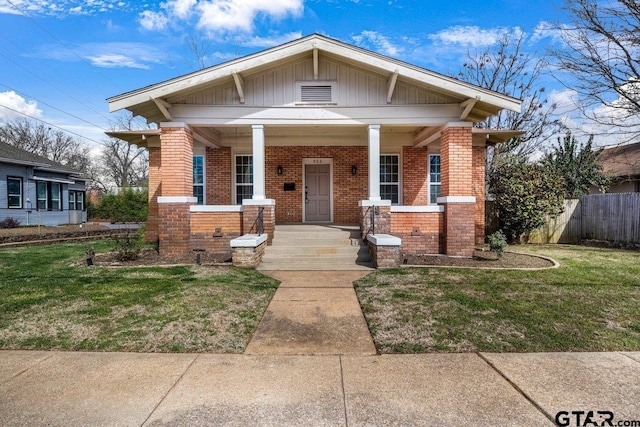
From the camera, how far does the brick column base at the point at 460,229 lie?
922 cm

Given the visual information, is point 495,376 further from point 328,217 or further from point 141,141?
point 141,141

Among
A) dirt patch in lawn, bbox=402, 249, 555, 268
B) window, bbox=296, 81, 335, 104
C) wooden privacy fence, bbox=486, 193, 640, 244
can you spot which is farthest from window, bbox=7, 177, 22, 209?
wooden privacy fence, bbox=486, 193, 640, 244

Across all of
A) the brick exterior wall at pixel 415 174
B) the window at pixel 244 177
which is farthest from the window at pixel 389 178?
the window at pixel 244 177

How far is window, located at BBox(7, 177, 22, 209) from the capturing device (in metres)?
19.9

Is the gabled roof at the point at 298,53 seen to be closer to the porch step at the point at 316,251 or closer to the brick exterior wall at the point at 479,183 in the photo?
the brick exterior wall at the point at 479,183

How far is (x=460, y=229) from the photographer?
923 cm

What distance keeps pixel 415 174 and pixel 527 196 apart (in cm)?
371

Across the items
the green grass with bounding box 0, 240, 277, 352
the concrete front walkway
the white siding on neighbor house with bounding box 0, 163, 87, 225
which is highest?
the white siding on neighbor house with bounding box 0, 163, 87, 225

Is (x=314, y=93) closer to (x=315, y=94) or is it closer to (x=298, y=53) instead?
(x=315, y=94)

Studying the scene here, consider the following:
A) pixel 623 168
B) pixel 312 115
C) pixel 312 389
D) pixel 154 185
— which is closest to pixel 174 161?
pixel 154 185

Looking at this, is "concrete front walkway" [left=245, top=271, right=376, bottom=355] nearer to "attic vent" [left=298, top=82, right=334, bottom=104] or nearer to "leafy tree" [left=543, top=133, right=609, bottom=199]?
"attic vent" [left=298, top=82, right=334, bottom=104]

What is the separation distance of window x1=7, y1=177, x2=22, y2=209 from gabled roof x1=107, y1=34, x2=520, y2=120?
16.5 meters

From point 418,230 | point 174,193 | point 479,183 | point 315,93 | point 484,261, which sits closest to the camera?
point 484,261

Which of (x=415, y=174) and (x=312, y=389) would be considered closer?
(x=312, y=389)
